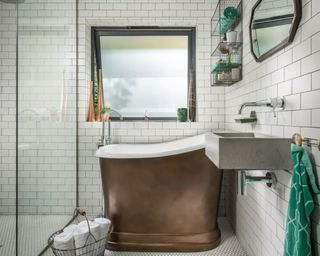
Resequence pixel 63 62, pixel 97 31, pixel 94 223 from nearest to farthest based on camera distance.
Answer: pixel 94 223 → pixel 63 62 → pixel 97 31

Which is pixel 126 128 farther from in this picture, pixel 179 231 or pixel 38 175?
pixel 179 231

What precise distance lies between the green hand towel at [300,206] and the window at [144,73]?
2403 millimetres

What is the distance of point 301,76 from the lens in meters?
1.38

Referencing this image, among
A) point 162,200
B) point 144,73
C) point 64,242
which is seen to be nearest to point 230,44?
point 144,73

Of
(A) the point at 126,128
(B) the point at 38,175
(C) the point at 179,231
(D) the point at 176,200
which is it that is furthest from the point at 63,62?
(C) the point at 179,231

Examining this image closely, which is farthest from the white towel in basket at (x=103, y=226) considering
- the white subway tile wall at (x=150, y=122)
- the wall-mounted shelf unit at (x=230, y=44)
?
the wall-mounted shelf unit at (x=230, y=44)

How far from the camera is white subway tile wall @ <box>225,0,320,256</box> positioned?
125 cm

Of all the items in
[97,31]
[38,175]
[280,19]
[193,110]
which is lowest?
[38,175]

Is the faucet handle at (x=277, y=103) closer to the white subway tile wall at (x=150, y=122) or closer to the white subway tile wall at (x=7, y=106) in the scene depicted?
the white subway tile wall at (x=150, y=122)

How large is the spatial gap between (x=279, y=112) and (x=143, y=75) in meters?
2.28

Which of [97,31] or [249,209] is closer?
[249,209]

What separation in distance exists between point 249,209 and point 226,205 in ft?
3.18

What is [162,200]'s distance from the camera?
243cm

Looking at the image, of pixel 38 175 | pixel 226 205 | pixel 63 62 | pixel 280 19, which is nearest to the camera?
pixel 280 19
